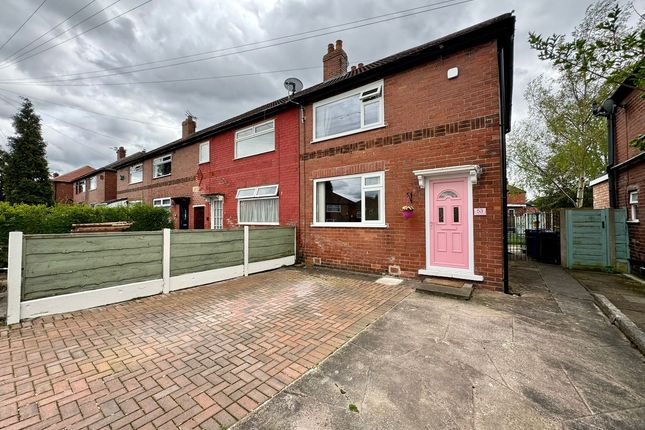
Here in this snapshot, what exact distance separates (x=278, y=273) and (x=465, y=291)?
4640 millimetres

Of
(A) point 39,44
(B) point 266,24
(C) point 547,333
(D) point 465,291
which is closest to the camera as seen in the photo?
(C) point 547,333

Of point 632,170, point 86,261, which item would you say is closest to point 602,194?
point 632,170

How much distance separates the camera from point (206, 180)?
12375mm

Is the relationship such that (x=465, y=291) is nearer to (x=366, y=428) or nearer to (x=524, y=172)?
(x=366, y=428)

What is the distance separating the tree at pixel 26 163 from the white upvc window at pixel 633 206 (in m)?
37.3

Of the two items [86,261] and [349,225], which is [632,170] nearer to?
[349,225]

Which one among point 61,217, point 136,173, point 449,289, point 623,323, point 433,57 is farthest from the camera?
point 136,173

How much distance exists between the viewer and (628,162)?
304 inches

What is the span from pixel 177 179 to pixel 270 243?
367 inches

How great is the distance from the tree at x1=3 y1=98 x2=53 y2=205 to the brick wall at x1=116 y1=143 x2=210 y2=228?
14.8 meters

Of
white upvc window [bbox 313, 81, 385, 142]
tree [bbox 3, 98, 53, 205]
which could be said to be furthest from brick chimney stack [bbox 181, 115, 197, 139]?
tree [bbox 3, 98, 53, 205]

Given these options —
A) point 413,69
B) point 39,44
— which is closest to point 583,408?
point 413,69

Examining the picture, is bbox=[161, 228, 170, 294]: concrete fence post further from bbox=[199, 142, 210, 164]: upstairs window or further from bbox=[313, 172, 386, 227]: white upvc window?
bbox=[199, 142, 210, 164]: upstairs window

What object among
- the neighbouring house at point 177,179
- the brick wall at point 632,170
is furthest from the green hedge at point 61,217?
the brick wall at point 632,170
